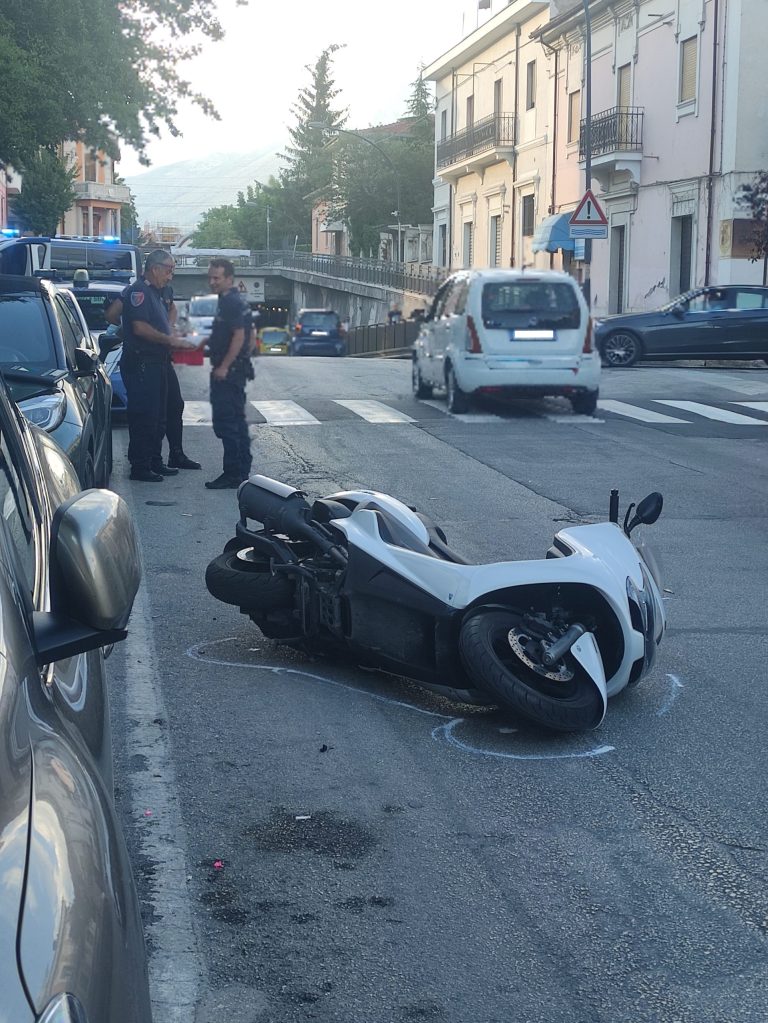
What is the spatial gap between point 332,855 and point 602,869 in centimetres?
74

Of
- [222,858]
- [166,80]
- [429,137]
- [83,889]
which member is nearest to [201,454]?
[222,858]

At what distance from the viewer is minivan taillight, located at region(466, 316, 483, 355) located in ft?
55.0

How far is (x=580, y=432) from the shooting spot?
15.1 meters

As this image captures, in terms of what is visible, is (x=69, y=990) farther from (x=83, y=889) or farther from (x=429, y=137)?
(x=429, y=137)

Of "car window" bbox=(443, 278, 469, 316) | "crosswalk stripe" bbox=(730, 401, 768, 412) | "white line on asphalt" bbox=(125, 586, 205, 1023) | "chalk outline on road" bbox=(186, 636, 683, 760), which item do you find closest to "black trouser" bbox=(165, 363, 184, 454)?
"chalk outline on road" bbox=(186, 636, 683, 760)

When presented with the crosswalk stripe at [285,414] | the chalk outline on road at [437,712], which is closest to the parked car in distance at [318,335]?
the crosswalk stripe at [285,414]

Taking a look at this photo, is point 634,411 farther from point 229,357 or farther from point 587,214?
point 587,214

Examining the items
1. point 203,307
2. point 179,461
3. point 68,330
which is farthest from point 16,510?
point 203,307

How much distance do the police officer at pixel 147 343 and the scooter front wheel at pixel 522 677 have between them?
654 cm

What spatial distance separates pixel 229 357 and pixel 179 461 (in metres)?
1.84

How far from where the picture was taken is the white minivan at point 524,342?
16.6 m

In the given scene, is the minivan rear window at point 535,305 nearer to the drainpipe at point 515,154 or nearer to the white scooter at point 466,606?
the white scooter at point 466,606

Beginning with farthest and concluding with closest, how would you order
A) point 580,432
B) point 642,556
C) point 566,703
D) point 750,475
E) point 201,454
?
point 580,432 → point 201,454 → point 750,475 → point 642,556 → point 566,703

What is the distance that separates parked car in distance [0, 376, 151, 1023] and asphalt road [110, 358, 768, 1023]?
0.84 m
